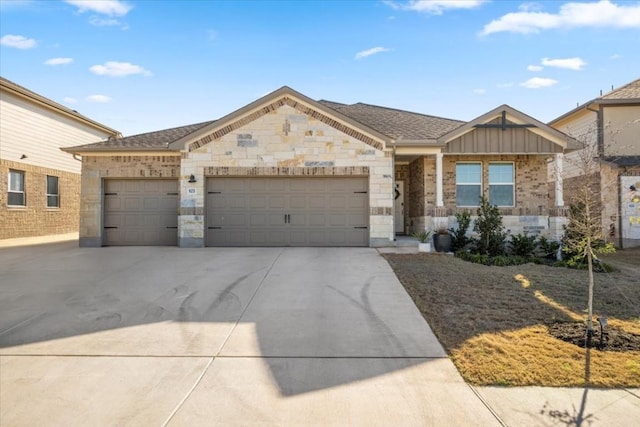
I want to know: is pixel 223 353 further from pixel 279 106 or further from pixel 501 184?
pixel 501 184

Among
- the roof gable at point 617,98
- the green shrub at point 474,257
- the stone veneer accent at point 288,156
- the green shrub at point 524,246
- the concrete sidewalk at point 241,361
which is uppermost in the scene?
the roof gable at point 617,98

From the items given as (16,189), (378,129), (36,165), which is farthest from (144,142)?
(36,165)

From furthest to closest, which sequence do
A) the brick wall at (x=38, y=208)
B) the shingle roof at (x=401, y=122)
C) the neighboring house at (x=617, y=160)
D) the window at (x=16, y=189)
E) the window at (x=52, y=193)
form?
1. the window at (x=52, y=193)
2. the window at (x=16, y=189)
3. the brick wall at (x=38, y=208)
4. the neighboring house at (x=617, y=160)
5. the shingle roof at (x=401, y=122)

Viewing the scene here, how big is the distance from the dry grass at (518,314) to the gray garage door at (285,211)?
2602 mm

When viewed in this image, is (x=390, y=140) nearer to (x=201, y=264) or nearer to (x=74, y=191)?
(x=201, y=264)

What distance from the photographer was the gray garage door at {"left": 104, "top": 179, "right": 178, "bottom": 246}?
12.9 metres

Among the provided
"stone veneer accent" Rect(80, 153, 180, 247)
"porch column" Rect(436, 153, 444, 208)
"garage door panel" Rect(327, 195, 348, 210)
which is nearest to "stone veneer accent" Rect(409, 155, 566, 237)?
"porch column" Rect(436, 153, 444, 208)

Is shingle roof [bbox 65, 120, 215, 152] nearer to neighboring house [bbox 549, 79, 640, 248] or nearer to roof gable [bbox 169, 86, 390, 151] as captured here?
roof gable [bbox 169, 86, 390, 151]

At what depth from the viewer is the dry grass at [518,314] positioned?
3.90 m

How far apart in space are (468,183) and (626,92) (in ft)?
31.6

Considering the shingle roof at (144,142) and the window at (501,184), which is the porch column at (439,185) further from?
the shingle roof at (144,142)

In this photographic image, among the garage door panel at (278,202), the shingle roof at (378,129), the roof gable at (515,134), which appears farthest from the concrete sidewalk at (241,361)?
the roof gable at (515,134)

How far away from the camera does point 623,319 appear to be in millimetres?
5680

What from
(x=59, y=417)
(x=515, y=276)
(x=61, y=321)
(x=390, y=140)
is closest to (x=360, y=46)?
(x=390, y=140)
